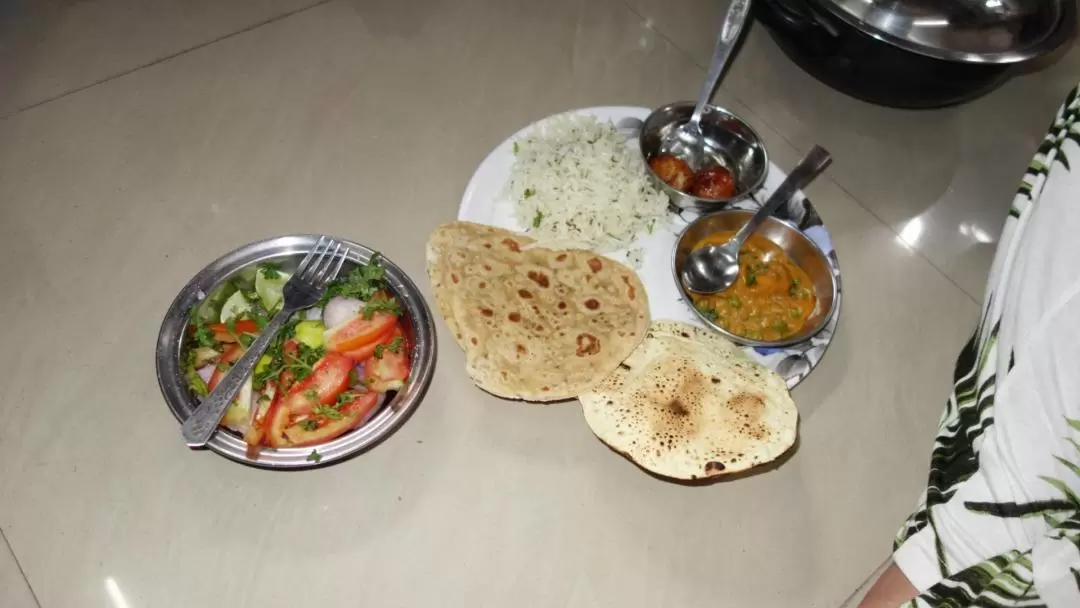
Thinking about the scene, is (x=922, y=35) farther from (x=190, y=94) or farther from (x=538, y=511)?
(x=190, y=94)

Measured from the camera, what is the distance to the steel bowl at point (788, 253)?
1590 millimetres

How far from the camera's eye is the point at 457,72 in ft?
6.86

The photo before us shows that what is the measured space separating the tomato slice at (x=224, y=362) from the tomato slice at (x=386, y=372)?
0.81 feet

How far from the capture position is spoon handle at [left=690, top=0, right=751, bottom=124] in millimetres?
1857

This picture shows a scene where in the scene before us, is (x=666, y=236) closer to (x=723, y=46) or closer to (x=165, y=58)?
(x=723, y=46)

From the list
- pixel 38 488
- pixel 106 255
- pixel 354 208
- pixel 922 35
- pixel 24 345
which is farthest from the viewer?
pixel 922 35

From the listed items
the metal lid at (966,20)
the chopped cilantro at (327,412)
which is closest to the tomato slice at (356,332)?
the chopped cilantro at (327,412)

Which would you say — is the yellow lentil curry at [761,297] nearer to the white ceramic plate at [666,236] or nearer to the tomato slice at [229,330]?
the white ceramic plate at [666,236]

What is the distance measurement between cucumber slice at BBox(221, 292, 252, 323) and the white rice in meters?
0.63

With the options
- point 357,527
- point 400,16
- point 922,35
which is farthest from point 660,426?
point 400,16

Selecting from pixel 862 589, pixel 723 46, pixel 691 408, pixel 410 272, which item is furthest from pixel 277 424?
pixel 723 46

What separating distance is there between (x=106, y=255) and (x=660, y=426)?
1296 mm

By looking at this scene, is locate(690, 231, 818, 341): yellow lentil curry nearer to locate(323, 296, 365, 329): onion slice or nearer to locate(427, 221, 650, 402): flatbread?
locate(427, 221, 650, 402): flatbread

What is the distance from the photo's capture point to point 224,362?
140 centimetres
